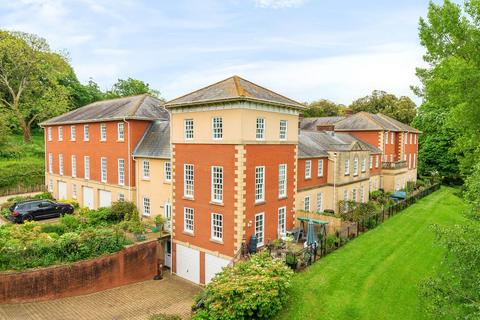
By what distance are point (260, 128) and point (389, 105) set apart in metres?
58.7

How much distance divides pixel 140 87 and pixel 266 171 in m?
57.5

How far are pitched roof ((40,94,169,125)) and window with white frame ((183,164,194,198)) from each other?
722 cm

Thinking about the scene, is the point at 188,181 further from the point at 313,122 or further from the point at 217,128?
the point at 313,122

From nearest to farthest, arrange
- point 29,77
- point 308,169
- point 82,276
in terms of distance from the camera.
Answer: point 82,276 → point 308,169 → point 29,77

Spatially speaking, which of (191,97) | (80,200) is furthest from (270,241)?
(80,200)

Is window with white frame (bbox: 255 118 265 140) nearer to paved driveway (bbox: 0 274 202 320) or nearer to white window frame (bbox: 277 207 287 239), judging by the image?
white window frame (bbox: 277 207 287 239)

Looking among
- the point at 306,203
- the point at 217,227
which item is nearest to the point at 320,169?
the point at 306,203

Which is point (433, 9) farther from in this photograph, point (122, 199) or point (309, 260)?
point (122, 199)

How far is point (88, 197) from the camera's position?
35062mm

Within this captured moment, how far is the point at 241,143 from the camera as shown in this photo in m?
19.8

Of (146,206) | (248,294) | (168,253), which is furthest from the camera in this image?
(146,206)

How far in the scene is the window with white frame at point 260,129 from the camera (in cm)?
2100

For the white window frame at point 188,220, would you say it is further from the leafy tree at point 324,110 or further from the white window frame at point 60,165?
the leafy tree at point 324,110

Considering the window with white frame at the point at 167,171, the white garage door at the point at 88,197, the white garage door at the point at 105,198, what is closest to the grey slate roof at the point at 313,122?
the window with white frame at the point at 167,171
